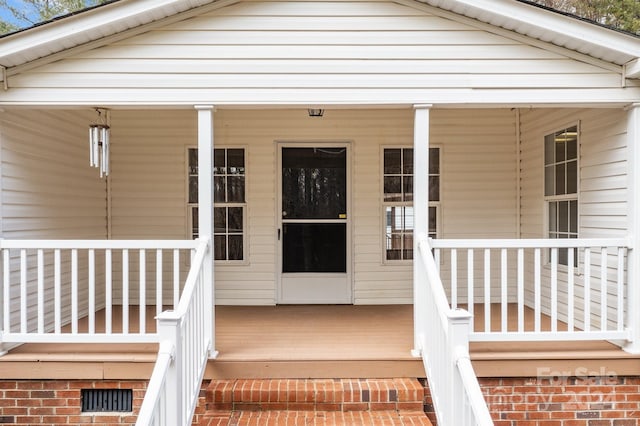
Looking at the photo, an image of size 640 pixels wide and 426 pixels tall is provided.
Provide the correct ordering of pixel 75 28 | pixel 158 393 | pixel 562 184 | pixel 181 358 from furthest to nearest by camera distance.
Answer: pixel 562 184
pixel 75 28
pixel 181 358
pixel 158 393

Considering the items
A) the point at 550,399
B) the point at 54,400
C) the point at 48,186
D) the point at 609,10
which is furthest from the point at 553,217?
the point at 609,10

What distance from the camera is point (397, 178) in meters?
6.08

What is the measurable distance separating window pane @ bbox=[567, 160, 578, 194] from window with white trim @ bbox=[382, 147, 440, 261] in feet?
4.98

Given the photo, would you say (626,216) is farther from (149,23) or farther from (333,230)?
(149,23)

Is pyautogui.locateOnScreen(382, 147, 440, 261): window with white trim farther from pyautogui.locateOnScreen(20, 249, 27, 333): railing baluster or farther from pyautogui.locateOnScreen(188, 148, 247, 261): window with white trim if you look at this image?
pyautogui.locateOnScreen(20, 249, 27, 333): railing baluster

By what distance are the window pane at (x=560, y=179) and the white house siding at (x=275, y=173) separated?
29.9 inches

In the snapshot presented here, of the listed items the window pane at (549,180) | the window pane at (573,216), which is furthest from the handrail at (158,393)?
the window pane at (549,180)

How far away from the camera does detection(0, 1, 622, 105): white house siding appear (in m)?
4.04

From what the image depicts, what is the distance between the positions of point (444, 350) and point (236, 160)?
3.73 metres

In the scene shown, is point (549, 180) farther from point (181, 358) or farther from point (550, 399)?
point (181, 358)

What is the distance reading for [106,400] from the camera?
391 cm

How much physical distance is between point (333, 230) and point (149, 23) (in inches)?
125

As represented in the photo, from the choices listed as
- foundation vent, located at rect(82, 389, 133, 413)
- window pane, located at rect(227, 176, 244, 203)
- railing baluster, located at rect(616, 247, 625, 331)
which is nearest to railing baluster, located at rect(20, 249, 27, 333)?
foundation vent, located at rect(82, 389, 133, 413)

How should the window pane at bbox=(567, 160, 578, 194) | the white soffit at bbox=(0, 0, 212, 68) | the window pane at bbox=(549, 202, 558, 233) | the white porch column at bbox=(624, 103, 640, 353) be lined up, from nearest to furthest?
the white soffit at bbox=(0, 0, 212, 68) → the white porch column at bbox=(624, 103, 640, 353) → the window pane at bbox=(567, 160, 578, 194) → the window pane at bbox=(549, 202, 558, 233)
